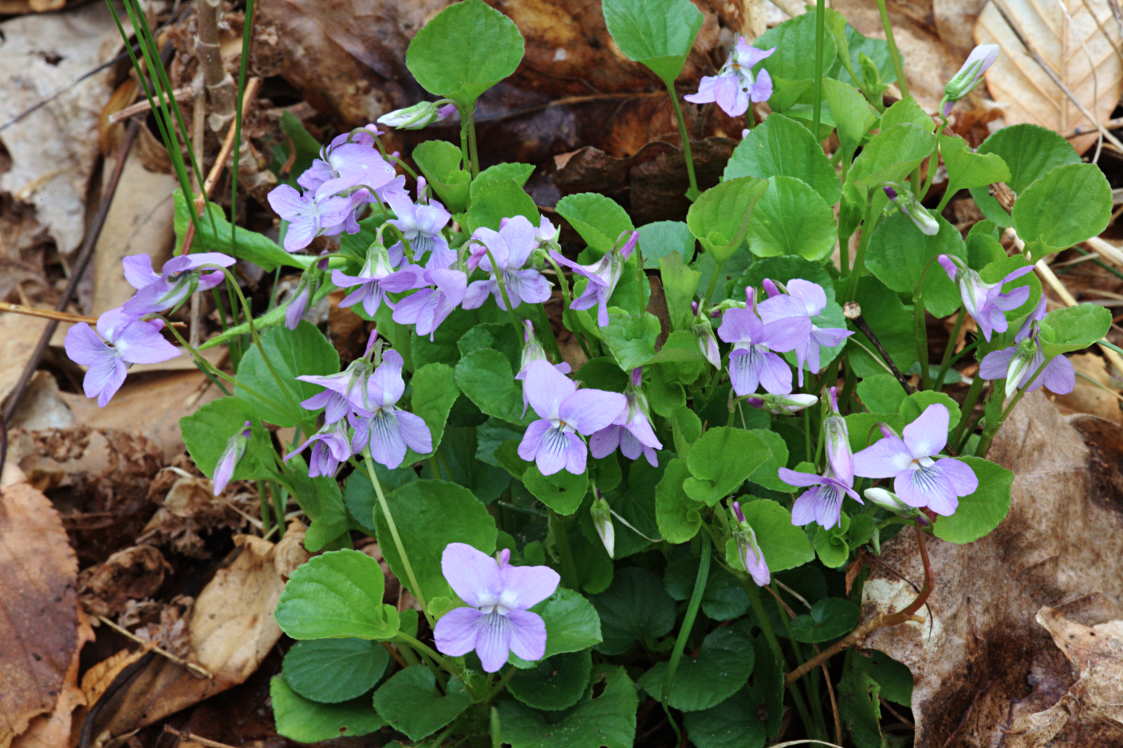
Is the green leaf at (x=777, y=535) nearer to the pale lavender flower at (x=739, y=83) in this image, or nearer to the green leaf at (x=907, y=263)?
the green leaf at (x=907, y=263)

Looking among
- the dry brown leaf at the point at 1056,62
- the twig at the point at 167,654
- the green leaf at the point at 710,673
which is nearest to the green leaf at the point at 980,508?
the green leaf at the point at 710,673

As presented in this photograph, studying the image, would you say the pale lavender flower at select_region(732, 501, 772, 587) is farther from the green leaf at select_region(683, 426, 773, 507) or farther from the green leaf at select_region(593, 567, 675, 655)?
the green leaf at select_region(593, 567, 675, 655)

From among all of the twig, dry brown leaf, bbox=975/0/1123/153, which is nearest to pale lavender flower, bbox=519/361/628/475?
the twig

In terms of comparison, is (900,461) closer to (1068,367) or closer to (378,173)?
(1068,367)

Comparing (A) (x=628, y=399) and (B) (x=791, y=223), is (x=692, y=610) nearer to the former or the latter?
(A) (x=628, y=399)

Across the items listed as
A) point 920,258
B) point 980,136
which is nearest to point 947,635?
point 920,258
